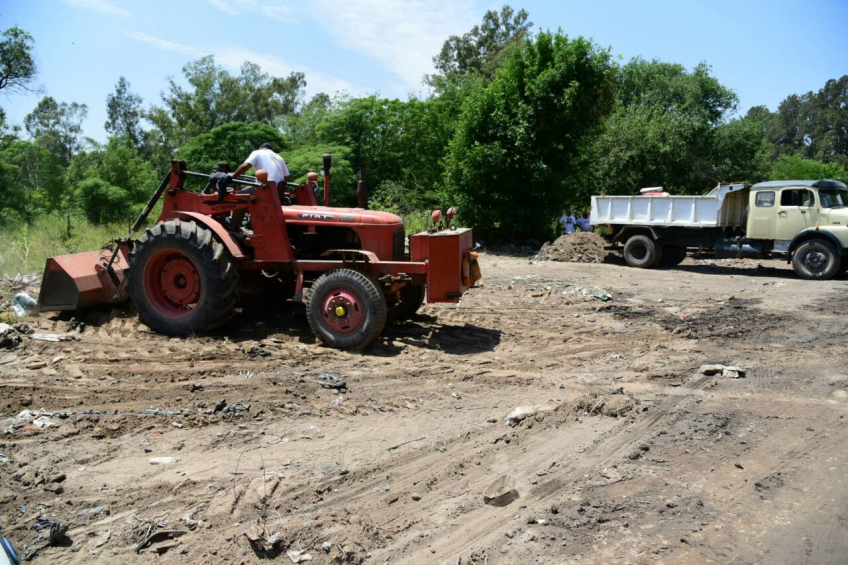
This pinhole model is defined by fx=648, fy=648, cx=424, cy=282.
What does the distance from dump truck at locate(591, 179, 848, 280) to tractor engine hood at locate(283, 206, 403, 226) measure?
35.9 ft

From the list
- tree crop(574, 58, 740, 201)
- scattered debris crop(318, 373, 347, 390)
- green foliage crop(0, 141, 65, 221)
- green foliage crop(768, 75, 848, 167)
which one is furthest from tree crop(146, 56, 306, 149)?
green foliage crop(768, 75, 848, 167)

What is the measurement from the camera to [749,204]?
1570cm

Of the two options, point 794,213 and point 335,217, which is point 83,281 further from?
point 794,213

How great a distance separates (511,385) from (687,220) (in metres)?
12.0

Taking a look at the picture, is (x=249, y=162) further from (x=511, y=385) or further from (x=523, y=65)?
(x=523, y=65)

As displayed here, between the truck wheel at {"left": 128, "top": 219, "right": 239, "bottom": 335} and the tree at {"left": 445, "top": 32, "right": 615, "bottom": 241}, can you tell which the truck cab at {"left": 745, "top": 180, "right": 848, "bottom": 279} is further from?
the truck wheel at {"left": 128, "top": 219, "right": 239, "bottom": 335}

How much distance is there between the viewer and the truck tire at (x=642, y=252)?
1688 cm

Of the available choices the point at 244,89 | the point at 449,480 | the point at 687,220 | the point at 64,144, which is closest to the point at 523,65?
the point at 687,220

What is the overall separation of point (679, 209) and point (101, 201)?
20.0m

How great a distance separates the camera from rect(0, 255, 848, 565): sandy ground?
3508 millimetres

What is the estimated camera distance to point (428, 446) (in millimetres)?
4793

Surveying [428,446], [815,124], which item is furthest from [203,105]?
[815,124]

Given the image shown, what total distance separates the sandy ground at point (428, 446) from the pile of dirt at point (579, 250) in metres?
9.34

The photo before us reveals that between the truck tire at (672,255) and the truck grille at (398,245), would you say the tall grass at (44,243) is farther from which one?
the truck tire at (672,255)
